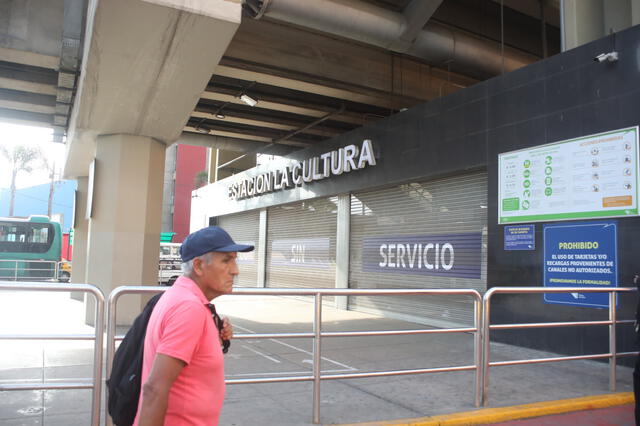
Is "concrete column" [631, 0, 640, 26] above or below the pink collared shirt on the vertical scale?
above

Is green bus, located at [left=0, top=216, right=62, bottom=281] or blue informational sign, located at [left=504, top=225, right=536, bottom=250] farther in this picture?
green bus, located at [left=0, top=216, right=62, bottom=281]

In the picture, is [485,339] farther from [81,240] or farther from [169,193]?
[169,193]

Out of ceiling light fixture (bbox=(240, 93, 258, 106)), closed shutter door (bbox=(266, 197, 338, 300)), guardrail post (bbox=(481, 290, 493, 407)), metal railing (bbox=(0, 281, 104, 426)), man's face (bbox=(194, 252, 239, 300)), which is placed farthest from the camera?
closed shutter door (bbox=(266, 197, 338, 300))

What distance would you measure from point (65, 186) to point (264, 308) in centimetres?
6175

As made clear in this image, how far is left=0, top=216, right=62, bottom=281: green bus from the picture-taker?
87.5 feet

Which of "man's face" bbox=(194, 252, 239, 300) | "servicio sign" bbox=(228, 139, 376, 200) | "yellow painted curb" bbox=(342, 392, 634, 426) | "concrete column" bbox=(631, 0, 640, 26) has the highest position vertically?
"concrete column" bbox=(631, 0, 640, 26)

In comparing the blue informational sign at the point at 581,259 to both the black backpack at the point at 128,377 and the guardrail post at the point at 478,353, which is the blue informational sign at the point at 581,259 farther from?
the black backpack at the point at 128,377

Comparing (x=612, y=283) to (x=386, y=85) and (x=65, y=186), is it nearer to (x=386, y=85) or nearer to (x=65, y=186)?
(x=386, y=85)

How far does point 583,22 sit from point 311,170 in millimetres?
8824

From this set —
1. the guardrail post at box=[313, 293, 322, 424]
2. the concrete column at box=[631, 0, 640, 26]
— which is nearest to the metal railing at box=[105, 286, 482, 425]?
the guardrail post at box=[313, 293, 322, 424]

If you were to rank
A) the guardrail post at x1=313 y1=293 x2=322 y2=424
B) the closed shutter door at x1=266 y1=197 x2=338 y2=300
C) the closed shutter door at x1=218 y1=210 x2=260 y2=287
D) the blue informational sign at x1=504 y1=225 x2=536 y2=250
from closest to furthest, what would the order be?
the guardrail post at x1=313 y1=293 x2=322 y2=424
the blue informational sign at x1=504 y1=225 x2=536 y2=250
the closed shutter door at x1=266 y1=197 x2=338 y2=300
the closed shutter door at x1=218 y1=210 x2=260 y2=287

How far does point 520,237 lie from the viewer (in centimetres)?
938

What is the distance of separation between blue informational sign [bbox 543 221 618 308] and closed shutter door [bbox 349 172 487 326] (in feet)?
6.20

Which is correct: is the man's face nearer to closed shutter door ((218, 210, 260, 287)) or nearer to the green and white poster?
the green and white poster
